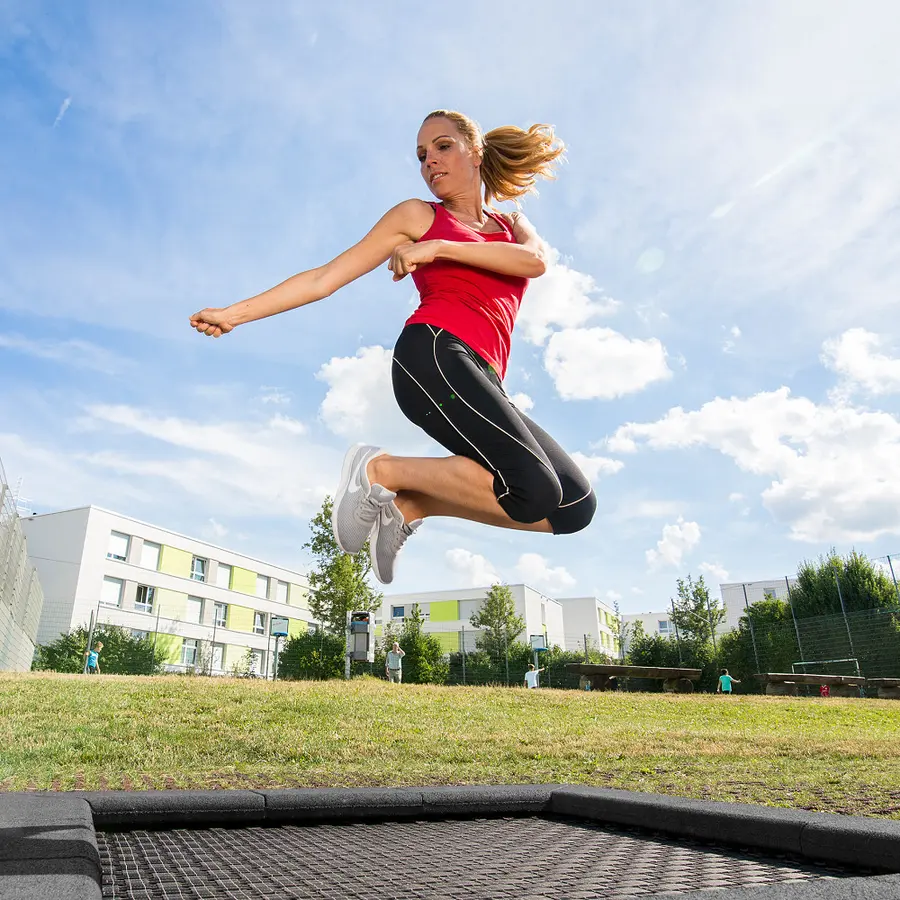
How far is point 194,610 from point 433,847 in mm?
37331

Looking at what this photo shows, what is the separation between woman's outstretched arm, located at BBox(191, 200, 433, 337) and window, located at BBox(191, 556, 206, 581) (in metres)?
38.0

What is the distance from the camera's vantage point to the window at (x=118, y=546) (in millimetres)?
33938

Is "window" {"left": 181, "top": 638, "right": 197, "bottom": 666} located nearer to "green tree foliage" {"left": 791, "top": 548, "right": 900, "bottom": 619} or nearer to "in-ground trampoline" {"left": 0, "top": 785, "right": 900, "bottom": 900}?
"green tree foliage" {"left": 791, "top": 548, "right": 900, "bottom": 619}

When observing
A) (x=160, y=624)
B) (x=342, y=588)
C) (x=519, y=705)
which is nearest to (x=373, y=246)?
(x=519, y=705)

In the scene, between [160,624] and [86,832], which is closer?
[86,832]

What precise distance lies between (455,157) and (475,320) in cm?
66

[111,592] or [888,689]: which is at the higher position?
[111,592]

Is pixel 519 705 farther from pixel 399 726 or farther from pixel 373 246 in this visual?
pixel 373 246

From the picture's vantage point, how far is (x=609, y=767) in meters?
5.95

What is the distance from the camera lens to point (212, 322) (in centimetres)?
225

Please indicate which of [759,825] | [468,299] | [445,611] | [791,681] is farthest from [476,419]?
[445,611]

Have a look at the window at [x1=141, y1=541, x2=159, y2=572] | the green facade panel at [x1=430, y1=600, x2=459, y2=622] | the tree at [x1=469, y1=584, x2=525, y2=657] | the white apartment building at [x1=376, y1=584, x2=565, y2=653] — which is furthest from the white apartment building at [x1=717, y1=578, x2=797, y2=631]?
the window at [x1=141, y1=541, x2=159, y2=572]

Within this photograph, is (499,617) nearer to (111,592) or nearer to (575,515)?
(111,592)

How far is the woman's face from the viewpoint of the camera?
8.53 ft
